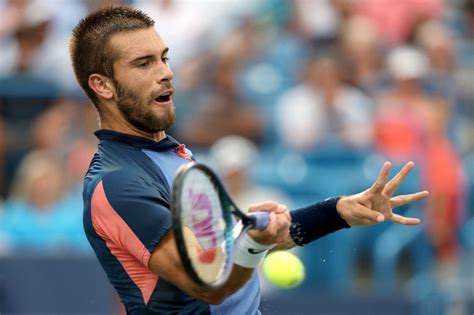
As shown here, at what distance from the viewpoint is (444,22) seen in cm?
1036

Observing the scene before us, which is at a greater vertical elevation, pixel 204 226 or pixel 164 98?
pixel 164 98

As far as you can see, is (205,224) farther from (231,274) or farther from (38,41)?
(38,41)

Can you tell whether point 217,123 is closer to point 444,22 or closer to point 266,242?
point 444,22

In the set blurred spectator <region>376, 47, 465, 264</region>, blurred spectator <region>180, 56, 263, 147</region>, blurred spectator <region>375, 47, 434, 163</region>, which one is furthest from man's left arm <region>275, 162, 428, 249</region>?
blurred spectator <region>180, 56, 263, 147</region>

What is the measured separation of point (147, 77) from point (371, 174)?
4926 millimetres

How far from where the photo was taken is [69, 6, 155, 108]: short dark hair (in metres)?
3.86

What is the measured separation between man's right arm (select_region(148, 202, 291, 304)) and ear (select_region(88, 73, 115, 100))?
683mm

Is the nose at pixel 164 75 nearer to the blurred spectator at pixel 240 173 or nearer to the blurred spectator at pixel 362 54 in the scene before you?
the blurred spectator at pixel 240 173

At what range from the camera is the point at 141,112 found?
3.83 metres

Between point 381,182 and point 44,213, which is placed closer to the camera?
point 381,182

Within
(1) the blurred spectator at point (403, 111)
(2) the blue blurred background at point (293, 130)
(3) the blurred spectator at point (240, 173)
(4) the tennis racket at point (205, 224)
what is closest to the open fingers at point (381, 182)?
(4) the tennis racket at point (205, 224)

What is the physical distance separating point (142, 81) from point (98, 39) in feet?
0.80

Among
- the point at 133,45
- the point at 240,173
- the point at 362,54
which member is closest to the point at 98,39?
the point at 133,45

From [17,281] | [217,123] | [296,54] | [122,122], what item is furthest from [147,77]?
[296,54]
